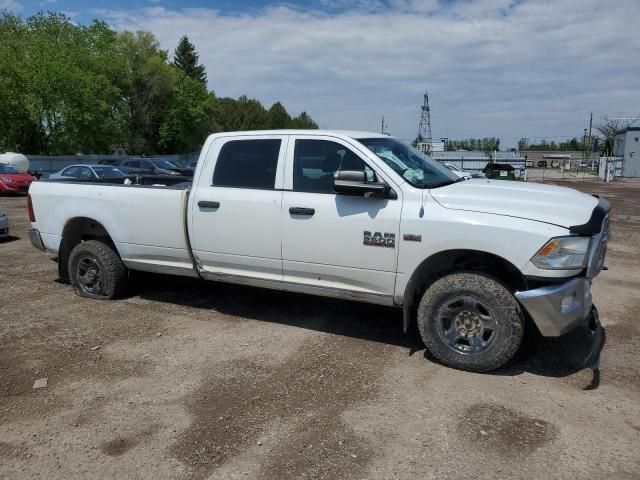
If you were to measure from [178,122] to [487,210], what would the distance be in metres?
55.4

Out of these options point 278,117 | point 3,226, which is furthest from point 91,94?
point 278,117

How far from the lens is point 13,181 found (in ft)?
67.8

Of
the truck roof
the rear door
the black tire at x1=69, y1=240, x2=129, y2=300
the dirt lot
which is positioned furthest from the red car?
the truck roof

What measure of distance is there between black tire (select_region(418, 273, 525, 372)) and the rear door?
5.08 feet

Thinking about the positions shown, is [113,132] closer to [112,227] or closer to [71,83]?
[71,83]


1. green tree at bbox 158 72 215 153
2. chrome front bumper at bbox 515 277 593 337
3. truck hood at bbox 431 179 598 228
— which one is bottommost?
chrome front bumper at bbox 515 277 593 337

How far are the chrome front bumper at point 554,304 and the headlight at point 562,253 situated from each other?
0.54 feet

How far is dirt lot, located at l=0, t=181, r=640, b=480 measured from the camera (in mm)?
3180

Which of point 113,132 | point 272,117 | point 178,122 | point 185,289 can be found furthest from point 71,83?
point 272,117

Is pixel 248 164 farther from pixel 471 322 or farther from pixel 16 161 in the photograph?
pixel 16 161

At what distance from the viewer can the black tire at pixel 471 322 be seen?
418 cm

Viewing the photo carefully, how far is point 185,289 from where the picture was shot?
23.0 feet

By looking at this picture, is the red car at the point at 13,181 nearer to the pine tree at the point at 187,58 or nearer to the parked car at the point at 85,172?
the parked car at the point at 85,172

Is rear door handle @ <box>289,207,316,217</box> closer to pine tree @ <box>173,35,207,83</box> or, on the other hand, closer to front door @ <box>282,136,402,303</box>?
front door @ <box>282,136,402,303</box>
